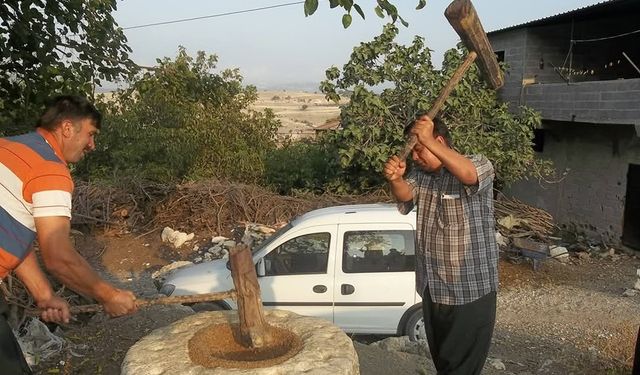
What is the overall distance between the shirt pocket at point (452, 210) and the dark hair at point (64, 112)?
189 cm

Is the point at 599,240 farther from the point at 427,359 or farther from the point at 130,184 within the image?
the point at 130,184

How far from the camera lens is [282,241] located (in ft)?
19.2

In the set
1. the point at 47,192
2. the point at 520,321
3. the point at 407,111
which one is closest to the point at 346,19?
the point at 47,192

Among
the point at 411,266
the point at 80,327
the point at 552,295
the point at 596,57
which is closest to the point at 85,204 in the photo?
the point at 80,327

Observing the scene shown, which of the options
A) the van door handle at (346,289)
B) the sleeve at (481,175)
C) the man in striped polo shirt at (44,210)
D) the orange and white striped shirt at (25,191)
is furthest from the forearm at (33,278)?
the van door handle at (346,289)

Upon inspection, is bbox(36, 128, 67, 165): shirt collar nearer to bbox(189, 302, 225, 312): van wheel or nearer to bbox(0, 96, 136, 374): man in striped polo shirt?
bbox(0, 96, 136, 374): man in striped polo shirt

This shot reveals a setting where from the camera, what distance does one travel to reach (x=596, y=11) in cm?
1057

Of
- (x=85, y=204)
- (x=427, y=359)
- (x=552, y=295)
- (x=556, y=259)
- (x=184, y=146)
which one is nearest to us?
(x=427, y=359)

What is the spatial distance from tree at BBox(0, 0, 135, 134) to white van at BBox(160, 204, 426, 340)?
2470mm

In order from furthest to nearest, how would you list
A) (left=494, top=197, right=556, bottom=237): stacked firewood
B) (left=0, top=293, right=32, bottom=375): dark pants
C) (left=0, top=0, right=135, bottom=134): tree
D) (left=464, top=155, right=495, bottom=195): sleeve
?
(left=494, top=197, right=556, bottom=237): stacked firewood → (left=0, top=0, right=135, bottom=134): tree → (left=464, top=155, right=495, bottom=195): sleeve → (left=0, top=293, right=32, bottom=375): dark pants

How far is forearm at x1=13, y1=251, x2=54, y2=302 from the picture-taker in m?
2.78

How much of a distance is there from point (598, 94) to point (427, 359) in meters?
7.41

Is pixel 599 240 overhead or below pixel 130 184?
below

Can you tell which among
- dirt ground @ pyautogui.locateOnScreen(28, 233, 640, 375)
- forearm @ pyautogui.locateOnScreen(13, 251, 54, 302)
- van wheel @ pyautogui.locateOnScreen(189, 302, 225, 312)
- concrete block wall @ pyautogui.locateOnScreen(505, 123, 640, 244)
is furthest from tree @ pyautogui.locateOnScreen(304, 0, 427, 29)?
concrete block wall @ pyautogui.locateOnScreen(505, 123, 640, 244)
